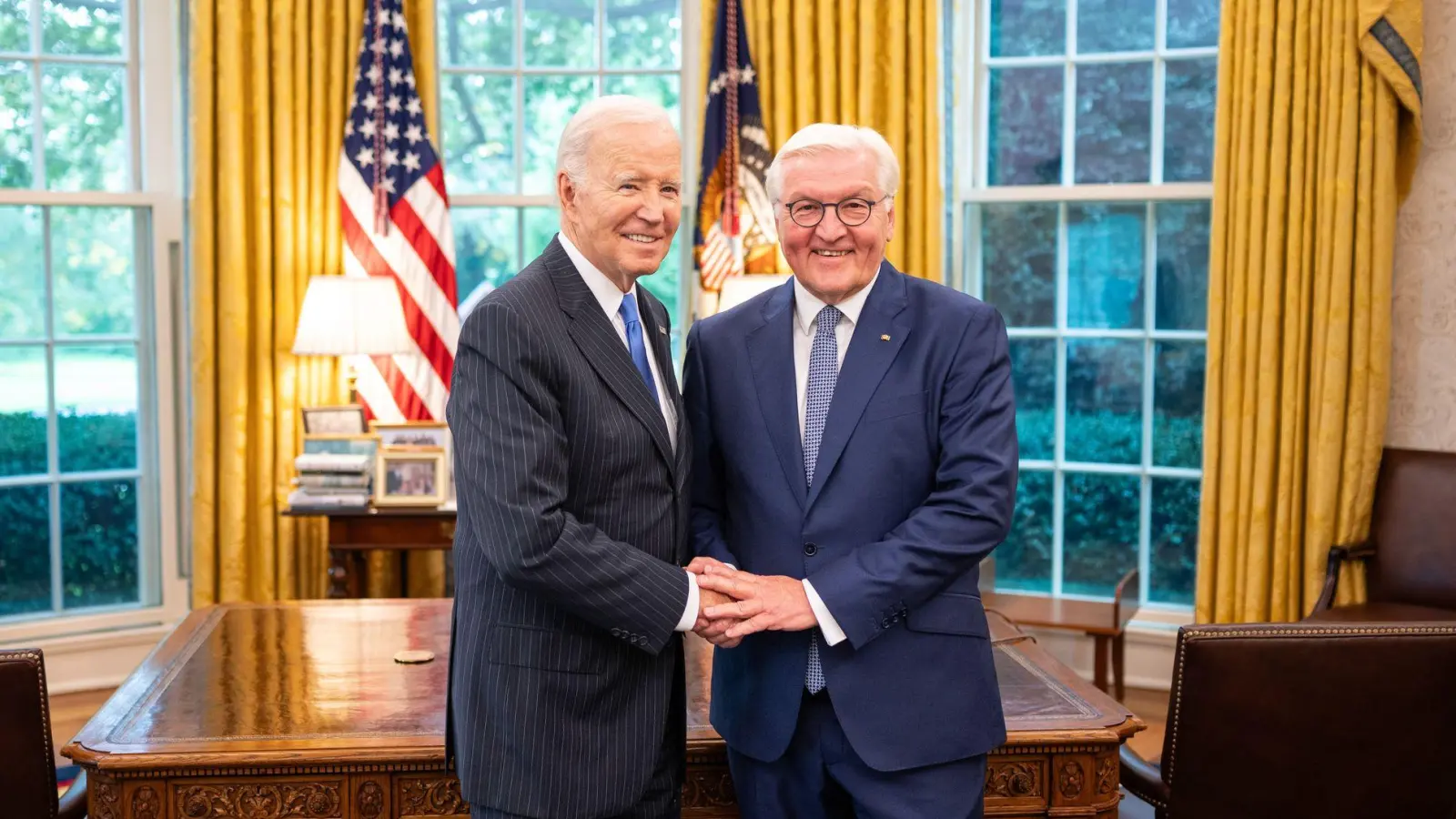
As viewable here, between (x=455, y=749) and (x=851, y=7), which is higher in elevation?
(x=851, y=7)

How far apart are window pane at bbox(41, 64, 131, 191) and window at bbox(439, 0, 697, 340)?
126 cm

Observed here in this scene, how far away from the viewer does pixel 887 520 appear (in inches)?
78.2

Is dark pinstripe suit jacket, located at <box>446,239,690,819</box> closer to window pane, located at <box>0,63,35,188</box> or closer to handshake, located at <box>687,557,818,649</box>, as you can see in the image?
handshake, located at <box>687,557,818,649</box>

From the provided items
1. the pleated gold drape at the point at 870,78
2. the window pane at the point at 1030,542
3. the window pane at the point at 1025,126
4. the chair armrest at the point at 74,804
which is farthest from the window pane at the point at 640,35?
the chair armrest at the point at 74,804

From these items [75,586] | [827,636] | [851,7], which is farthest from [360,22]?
[827,636]

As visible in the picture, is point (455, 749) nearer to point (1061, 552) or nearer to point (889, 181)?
point (889, 181)

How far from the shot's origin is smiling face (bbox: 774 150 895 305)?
200 cm

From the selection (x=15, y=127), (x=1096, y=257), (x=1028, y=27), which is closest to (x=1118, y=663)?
(x=1096, y=257)

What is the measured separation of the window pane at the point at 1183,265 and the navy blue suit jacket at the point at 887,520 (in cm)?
322

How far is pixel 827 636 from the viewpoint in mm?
1920

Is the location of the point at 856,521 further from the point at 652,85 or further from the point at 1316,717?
the point at 652,85

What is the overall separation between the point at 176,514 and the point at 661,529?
3872 mm

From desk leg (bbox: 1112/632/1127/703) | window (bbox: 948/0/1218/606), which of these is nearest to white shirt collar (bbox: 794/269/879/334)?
desk leg (bbox: 1112/632/1127/703)

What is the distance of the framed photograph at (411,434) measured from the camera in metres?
4.67
